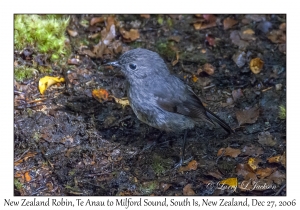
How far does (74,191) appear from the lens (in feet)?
19.0

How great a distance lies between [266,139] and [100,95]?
8.94ft

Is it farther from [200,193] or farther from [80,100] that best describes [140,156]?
[80,100]

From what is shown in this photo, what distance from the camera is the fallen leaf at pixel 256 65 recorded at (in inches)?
318

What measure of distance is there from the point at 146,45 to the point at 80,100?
1939 millimetres

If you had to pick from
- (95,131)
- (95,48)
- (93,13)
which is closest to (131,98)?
(95,131)

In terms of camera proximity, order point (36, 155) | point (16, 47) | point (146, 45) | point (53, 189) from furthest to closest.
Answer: point (146, 45)
point (16, 47)
point (36, 155)
point (53, 189)

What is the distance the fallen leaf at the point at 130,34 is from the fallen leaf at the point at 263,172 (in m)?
3.81

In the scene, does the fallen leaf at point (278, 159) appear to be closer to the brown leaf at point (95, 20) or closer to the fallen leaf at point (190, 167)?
the fallen leaf at point (190, 167)

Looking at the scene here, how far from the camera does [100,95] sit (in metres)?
7.47

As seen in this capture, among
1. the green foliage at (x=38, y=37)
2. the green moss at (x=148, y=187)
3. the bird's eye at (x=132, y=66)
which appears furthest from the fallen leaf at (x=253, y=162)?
the green foliage at (x=38, y=37)

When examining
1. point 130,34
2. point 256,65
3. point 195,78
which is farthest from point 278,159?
point 130,34

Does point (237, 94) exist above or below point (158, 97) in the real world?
above

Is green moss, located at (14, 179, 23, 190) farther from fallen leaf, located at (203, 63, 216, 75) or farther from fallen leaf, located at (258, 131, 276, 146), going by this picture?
fallen leaf, located at (203, 63, 216, 75)

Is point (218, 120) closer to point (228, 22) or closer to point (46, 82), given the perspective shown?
point (46, 82)
